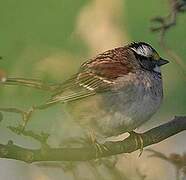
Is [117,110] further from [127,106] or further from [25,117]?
[25,117]

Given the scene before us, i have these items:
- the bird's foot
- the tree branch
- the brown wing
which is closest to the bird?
the brown wing

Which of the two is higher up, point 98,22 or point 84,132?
point 98,22

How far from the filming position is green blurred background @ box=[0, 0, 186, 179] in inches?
131

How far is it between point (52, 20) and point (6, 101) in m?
1.50

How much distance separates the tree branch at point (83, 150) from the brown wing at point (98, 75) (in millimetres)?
265

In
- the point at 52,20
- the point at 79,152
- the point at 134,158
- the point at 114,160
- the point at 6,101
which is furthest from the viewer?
the point at 52,20

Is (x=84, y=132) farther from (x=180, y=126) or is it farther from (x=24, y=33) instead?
(x=24, y=33)

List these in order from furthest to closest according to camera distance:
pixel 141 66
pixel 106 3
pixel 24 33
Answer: pixel 24 33 < pixel 106 3 < pixel 141 66

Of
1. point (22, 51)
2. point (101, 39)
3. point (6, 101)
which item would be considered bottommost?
point (6, 101)

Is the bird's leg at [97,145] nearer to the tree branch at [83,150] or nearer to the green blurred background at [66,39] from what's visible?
the tree branch at [83,150]

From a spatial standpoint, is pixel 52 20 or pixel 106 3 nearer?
pixel 106 3

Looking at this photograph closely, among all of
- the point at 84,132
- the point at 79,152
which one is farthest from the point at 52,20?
the point at 79,152

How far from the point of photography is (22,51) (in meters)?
4.05

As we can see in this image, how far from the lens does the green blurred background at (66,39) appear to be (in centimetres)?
333
